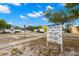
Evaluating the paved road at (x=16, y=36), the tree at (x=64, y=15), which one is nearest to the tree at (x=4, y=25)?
the paved road at (x=16, y=36)

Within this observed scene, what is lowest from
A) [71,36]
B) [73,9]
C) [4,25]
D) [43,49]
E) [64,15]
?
[43,49]

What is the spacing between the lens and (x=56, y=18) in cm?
410

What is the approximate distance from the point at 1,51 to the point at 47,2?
140 cm

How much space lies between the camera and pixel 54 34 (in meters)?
3.97

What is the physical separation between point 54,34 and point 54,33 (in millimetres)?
21

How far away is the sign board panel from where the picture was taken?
392 centimetres

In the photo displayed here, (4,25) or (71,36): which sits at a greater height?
(4,25)

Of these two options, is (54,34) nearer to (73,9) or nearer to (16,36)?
(73,9)

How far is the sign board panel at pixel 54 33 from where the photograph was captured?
3.92m

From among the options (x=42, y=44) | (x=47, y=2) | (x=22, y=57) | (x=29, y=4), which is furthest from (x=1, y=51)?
(x=47, y=2)

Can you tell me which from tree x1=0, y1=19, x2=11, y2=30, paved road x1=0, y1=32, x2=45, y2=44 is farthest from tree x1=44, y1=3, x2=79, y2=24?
tree x1=0, y1=19, x2=11, y2=30

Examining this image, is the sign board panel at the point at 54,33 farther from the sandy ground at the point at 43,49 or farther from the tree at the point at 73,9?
the tree at the point at 73,9

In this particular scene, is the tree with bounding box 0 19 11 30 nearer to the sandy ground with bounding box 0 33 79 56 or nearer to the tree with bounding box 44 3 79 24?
the sandy ground with bounding box 0 33 79 56

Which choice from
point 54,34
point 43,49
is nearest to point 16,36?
point 43,49
